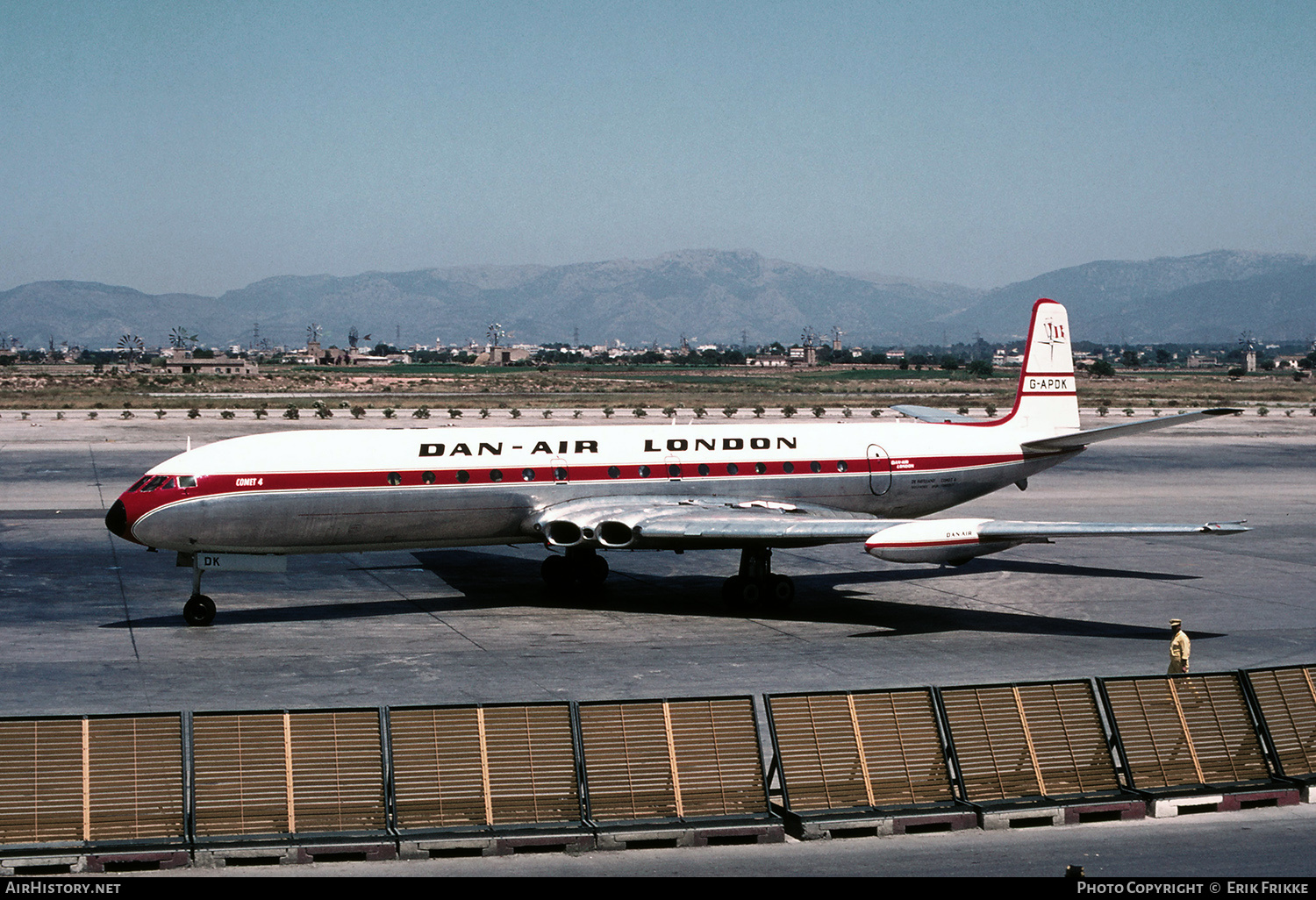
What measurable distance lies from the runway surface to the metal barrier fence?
1.42m

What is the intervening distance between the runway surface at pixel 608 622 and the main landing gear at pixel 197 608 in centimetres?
26

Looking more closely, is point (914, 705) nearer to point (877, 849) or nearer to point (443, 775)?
point (877, 849)

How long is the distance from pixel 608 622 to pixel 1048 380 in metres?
13.4

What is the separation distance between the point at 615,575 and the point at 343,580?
6.48 m

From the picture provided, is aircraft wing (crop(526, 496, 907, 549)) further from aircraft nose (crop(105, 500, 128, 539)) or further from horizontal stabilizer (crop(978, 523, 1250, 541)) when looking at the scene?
aircraft nose (crop(105, 500, 128, 539))

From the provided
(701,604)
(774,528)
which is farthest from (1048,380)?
(701,604)

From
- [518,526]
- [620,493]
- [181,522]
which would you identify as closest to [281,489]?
[181,522]

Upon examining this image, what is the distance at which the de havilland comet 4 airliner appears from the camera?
914 inches

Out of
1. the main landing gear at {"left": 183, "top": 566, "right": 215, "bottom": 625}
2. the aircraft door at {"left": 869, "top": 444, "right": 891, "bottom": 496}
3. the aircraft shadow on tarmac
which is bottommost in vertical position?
the aircraft shadow on tarmac

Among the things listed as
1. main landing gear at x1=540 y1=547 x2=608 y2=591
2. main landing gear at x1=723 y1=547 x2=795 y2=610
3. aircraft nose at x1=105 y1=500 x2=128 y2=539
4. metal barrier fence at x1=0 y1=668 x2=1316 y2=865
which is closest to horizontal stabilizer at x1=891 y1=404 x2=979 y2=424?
main landing gear at x1=723 y1=547 x2=795 y2=610

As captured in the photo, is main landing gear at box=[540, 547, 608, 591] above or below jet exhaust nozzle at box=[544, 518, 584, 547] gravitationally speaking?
below

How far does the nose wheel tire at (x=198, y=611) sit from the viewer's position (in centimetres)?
2342

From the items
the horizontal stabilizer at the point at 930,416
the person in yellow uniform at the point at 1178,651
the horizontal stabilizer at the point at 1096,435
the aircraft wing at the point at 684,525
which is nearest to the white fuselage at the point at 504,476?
the horizontal stabilizer at the point at 1096,435

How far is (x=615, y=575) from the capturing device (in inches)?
1198
